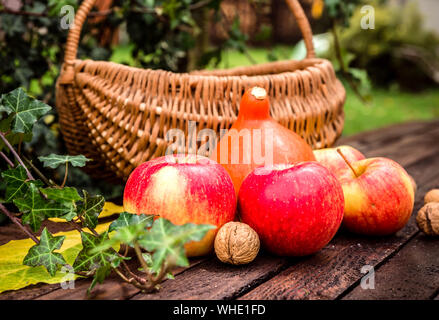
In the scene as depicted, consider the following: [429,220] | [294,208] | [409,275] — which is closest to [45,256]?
[294,208]

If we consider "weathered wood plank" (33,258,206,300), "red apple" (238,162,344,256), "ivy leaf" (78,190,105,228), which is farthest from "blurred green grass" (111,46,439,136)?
"weathered wood plank" (33,258,206,300)

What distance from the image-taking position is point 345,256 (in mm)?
983

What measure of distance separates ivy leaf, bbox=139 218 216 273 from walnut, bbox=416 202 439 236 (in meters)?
0.66

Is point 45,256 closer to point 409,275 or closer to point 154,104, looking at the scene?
point 154,104

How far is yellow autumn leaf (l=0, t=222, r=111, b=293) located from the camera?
2.72ft

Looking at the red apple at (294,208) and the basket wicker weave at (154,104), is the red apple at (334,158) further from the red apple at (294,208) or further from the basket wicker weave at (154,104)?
the red apple at (294,208)

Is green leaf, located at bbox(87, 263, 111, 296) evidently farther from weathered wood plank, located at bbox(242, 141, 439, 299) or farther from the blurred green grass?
the blurred green grass

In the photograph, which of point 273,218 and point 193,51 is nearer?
point 273,218

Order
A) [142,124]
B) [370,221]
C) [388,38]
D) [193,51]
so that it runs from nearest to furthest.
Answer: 1. [370,221]
2. [142,124]
3. [193,51]
4. [388,38]

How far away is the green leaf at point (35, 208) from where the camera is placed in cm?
87

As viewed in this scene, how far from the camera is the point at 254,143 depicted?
3.64ft

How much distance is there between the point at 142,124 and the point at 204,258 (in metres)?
0.45
